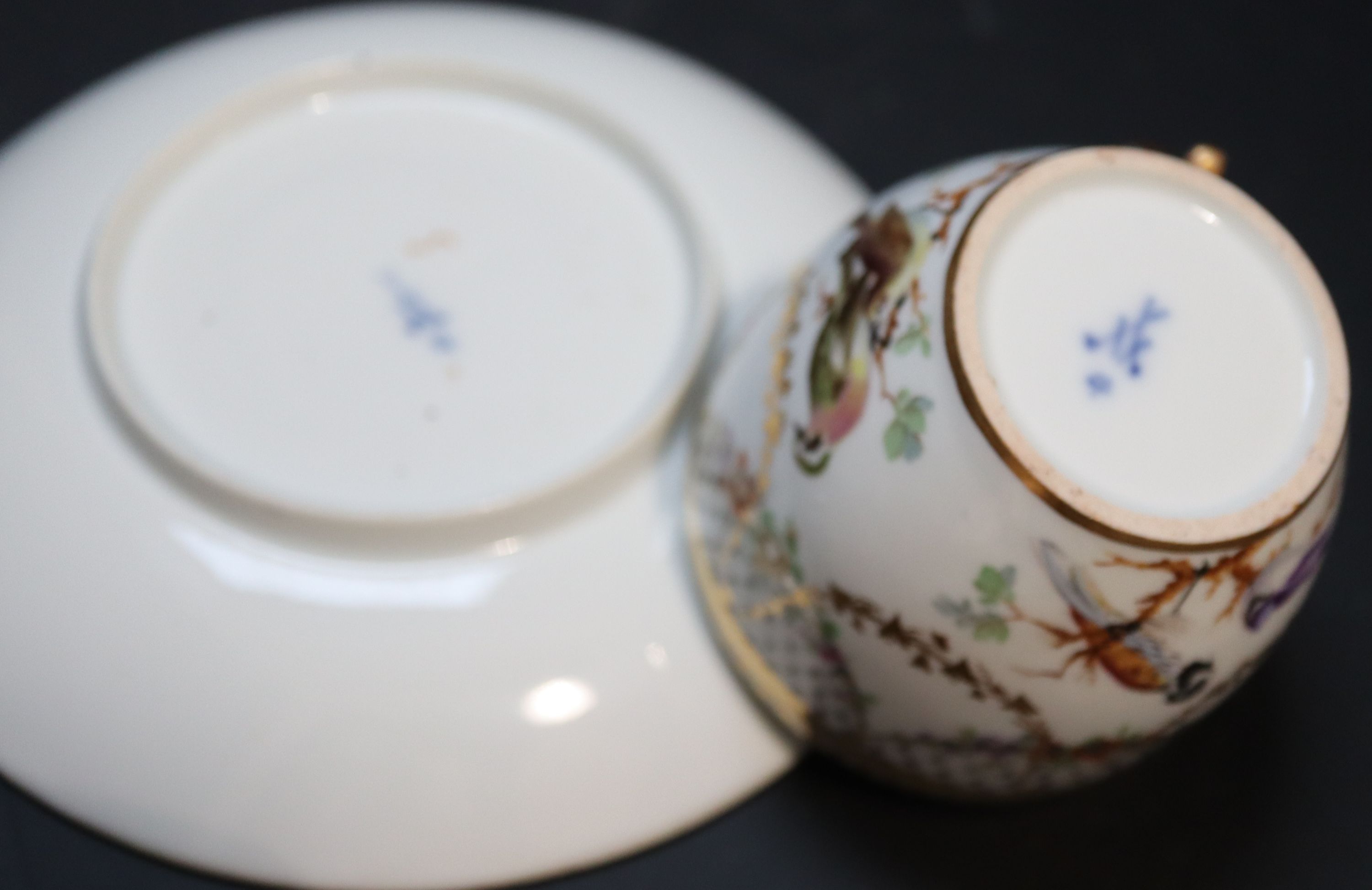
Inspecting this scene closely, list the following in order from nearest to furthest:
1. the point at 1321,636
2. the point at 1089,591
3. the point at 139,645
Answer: the point at 1089,591 < the point at 139,645 < the point at 1321,636

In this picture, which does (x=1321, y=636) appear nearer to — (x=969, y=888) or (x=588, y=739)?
(x=969, y=888)

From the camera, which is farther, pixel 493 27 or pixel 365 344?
pixel 493 27

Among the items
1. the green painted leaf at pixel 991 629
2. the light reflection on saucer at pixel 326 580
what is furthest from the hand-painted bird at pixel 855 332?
the light reflection on saucer at pixel 326 580

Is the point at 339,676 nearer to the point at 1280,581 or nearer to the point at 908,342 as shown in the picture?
the point at 908,342

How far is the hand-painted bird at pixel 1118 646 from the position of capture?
1.92 feet

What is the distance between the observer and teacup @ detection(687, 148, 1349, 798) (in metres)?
0.58

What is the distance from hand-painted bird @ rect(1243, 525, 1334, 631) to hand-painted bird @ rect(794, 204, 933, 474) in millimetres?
206

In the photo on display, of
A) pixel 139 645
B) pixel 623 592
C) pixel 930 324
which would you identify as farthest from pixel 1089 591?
pixel 139 645

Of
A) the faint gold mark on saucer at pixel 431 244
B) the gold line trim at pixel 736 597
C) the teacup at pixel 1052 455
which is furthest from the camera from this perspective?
the faint gold mark on saucer at pixel 431 244

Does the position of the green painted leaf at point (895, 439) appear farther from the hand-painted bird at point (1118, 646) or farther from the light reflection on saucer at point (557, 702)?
the light reflection on saucer at point (557, 702)

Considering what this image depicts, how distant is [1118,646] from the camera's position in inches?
24.1

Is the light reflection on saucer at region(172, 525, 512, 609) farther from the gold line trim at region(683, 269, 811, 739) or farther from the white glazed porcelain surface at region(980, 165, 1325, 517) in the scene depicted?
the white glazed porcelain surface at region(980, 165, 1325, 517)

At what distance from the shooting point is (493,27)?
99cm

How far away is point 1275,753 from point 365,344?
0.70m
